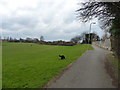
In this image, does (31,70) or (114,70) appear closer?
(114,70)

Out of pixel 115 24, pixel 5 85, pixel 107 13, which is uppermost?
pixel 107 13

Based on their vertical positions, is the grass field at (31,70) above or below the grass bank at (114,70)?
below

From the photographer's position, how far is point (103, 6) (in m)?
12.9

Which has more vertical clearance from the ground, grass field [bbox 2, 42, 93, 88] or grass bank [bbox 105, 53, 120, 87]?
grass bank [bbox 105, 53, 120, 87]

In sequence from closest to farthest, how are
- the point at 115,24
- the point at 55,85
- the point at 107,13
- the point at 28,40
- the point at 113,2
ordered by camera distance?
1. the point at 55,85
2. the point at 113,2
3. the point at 115,24
4. the point at 107,13
5. the point at 28,40

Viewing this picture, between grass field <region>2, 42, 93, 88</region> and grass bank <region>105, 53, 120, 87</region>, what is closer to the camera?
grass field <region>2, 42, 93, 88</region>

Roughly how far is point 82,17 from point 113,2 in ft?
11.7

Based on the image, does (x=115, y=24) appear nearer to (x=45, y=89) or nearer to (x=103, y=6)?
(x=103, y=6)

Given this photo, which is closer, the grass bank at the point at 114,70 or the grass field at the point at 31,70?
the grass field at the point at 31,70

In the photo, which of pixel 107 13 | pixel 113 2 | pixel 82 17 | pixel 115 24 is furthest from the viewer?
pixel 82 17

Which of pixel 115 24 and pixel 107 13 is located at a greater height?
pixel 107 13

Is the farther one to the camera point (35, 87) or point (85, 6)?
point (85, 6)

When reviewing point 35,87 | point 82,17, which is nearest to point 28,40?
point 82,17

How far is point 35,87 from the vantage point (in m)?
6.41
